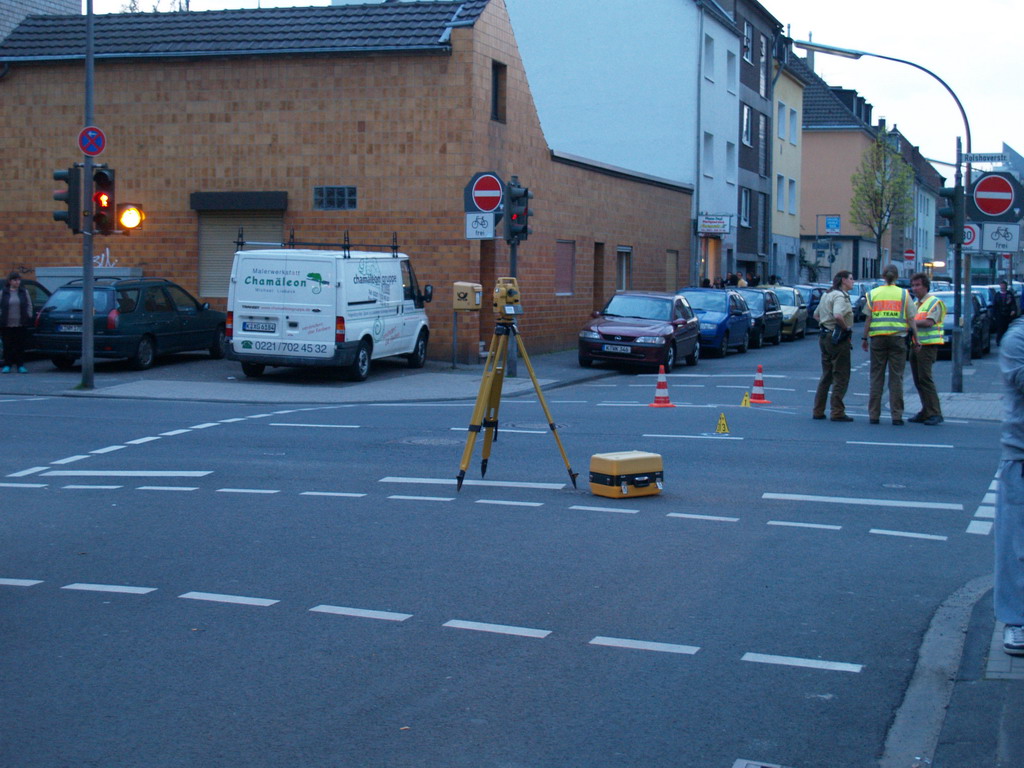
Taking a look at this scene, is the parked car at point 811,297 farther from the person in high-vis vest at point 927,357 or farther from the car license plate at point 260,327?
the car license plate at point 260,327

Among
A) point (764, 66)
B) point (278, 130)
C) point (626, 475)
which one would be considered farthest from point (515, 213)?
point (764, 66)

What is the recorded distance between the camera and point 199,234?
26.2m

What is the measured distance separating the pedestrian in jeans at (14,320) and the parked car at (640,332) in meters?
10.4

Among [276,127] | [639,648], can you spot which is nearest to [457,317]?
[276,127]

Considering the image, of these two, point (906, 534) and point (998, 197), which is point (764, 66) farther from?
point (906, 534)

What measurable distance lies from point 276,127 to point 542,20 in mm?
18503

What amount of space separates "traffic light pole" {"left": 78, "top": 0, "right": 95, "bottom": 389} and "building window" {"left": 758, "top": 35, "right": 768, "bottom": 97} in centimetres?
3723

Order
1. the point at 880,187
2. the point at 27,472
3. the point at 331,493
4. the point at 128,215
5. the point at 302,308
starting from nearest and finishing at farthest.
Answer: the point at 331,493 < the point at 27,472 < the point at 128,215 < the point at 302,308 < the point at 880,187

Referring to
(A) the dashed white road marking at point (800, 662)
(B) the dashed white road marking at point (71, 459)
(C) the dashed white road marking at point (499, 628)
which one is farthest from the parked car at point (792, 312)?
(A) the dashed white road marking at point (800, 662)

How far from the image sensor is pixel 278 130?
2552 centimetres

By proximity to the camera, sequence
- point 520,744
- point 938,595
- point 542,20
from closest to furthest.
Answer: point 520,744 < point 938,595 < point 542,20

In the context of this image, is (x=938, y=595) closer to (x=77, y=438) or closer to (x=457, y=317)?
(x=77, y=438)

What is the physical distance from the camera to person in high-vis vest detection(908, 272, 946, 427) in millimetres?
16172

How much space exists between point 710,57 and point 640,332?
21619 millimetres
